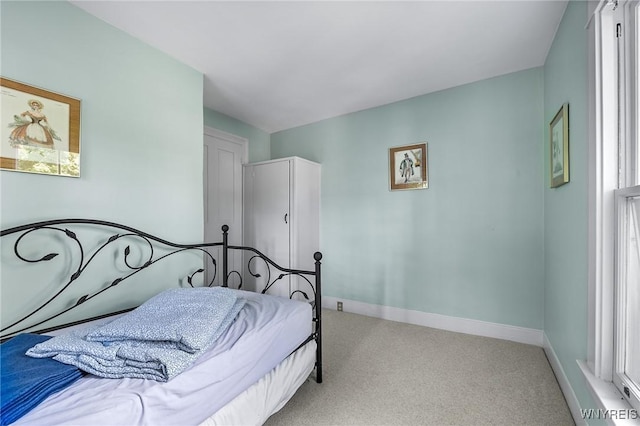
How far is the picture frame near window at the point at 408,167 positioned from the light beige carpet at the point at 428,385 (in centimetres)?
145

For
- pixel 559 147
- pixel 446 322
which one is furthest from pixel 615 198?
pixel 446 322

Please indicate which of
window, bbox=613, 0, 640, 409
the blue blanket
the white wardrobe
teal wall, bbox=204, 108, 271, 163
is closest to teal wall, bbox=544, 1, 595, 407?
window, bbox=613, 0, 640, 409

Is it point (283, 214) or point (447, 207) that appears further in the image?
point (283, 214)

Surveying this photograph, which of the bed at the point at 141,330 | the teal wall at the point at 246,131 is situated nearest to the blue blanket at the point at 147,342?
the bed at the point at 141,330

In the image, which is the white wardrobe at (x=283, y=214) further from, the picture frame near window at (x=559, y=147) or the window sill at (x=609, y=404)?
the window sill at (x=609, y=404)

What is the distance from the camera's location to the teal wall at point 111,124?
134cm

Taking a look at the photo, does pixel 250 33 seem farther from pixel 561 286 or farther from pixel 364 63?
pixel 561 286

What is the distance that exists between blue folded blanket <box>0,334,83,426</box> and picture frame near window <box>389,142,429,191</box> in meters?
2.68

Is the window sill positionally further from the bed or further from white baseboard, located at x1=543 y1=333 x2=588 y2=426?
the bed

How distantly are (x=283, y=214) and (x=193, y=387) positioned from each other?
7.23ft

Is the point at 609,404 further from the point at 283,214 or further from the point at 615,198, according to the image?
the point at 283,214

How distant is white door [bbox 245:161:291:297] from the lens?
3070 mm

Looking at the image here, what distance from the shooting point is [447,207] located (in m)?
2.59

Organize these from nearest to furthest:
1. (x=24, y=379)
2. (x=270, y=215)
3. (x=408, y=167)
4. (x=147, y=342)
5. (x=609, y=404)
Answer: (x=24, y=379), (x=609, y=404), (x=147, y=342), (x=408, y=167), (x=270, y=215)
